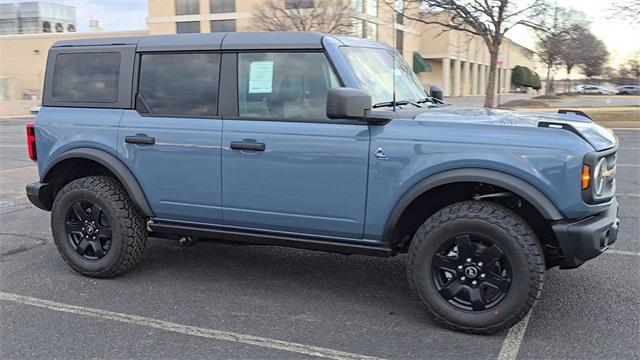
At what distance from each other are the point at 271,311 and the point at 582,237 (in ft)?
6.89

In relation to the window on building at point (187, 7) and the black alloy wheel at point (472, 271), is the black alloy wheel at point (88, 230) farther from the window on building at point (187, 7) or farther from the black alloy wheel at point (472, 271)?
the window on building at point (187, 7)

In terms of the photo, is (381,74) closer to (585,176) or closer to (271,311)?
(585,176)

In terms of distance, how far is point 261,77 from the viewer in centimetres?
427

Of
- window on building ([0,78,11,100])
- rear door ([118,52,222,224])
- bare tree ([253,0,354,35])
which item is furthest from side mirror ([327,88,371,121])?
window on building ([0,78,11,100])

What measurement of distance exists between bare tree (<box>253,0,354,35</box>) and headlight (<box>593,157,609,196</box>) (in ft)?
94.3

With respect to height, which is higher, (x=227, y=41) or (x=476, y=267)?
(x=227, y=41)

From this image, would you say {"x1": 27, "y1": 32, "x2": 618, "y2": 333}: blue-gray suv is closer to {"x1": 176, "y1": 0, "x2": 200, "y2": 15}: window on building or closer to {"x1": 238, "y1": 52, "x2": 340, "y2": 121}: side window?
{"x1": 238, "y1": 52, "x2": 340, "y2": 121}: side window

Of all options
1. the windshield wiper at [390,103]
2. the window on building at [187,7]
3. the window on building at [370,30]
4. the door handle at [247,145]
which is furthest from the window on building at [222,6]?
the door handle at [247,145]

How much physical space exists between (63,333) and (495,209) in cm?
290

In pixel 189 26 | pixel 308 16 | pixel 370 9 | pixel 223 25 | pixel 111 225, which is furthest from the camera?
pixel 189 26

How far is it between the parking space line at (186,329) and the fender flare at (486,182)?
0.96 metres

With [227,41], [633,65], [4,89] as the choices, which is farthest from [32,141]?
[633,65]

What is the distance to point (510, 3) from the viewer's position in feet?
70.6

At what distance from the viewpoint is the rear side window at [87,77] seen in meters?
4.74
